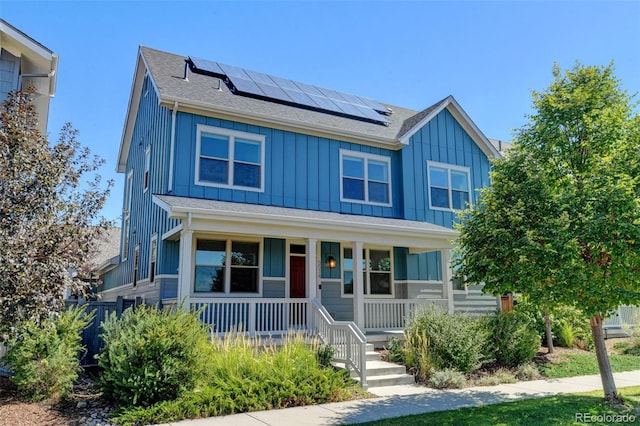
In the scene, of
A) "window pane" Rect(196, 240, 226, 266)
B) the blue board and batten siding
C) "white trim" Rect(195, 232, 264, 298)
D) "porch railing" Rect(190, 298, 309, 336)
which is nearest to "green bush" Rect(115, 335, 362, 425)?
"porch railing" Rect(190, 298, 309, 336)

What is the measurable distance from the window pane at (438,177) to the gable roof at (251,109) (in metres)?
1.60

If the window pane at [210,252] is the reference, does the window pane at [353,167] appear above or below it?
above

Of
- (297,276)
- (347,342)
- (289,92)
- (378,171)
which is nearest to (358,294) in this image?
(347,342)

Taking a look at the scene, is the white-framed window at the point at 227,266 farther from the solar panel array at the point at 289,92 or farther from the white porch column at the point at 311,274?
the solar panel array at the point at 289,92

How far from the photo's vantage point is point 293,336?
34.6 feet

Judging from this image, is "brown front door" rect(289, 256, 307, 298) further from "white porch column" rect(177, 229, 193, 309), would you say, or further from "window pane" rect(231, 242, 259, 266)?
"white porch column" rect(177, 229, 193, 309)

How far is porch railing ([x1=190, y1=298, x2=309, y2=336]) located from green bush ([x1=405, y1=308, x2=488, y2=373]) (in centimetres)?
260

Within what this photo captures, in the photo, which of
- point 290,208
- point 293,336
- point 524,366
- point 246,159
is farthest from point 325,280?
point 524,366

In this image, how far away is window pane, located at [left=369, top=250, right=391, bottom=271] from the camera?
48.2 ft

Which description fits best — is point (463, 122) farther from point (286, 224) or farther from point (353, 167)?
point (286, 224)

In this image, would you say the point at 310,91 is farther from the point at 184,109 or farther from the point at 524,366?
the point at 524,366

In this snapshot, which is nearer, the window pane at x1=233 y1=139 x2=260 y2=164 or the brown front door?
the window pane at x1=233 y1=139 x2=260 y2=164

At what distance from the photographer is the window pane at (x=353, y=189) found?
47.1 feet
